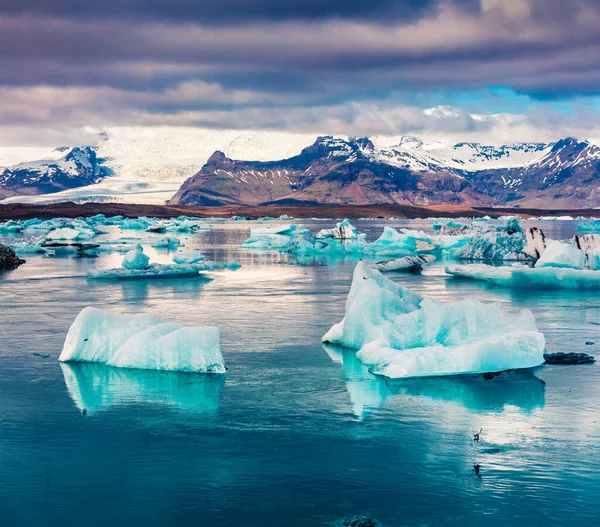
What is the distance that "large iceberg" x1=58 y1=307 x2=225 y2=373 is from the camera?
1347 cm

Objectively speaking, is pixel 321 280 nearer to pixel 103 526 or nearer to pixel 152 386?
pixel 152 386

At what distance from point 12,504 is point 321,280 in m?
22.5

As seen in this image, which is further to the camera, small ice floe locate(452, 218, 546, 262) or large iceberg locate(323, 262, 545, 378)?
small ice floe locate(452, 218, 546, 262)

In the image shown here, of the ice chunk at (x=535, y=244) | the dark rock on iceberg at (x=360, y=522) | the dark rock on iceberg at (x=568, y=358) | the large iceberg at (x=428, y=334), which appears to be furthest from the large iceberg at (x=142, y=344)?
the ice chunk at (x=535, y=244)

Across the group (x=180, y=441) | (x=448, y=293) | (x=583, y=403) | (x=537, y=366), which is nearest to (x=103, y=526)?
(x=180, y=441)

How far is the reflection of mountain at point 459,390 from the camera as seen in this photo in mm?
11570

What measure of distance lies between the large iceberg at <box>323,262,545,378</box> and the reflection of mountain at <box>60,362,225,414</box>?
10.0ft

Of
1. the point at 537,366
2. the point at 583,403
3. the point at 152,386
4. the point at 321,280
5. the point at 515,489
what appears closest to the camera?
the point at 515,489

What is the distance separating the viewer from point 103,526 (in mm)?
7543

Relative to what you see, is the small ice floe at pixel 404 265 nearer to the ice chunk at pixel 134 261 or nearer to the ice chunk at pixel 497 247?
the ice chunk at pixel 497 247

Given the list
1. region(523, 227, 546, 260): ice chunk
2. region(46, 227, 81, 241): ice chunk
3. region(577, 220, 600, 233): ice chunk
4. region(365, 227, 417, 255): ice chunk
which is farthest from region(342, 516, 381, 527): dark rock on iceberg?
region(577, 220, 600, 233): ice chunk

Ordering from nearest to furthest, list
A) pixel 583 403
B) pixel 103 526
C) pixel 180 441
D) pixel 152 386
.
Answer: pixel 103 526, pixel 180 441, pixel 583 403, pixel 152 386

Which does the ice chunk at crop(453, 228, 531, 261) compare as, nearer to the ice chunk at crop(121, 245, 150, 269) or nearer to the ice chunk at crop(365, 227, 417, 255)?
the ice chunk at crop(365, 227, 417, 255)

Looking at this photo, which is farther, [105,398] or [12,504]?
[105,398]
